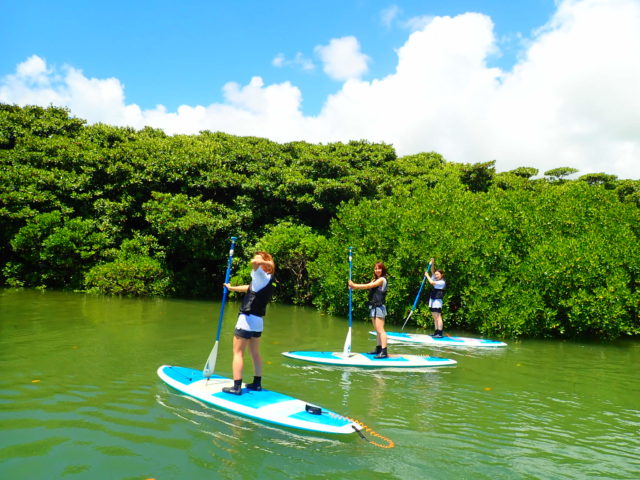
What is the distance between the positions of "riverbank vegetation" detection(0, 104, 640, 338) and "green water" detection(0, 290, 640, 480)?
109 inches

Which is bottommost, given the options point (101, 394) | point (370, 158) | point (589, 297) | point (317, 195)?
point (101, 394)

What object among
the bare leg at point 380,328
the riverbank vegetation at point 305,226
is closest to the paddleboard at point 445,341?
the riverbank vegetation at point 305,226

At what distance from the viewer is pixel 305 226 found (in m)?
21.9

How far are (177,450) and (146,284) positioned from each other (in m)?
16.6

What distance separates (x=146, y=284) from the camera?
20.3 metres

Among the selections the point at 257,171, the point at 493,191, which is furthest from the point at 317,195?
the point at 493,191

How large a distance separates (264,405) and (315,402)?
1.08 m

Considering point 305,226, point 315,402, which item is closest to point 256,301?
point 315,402

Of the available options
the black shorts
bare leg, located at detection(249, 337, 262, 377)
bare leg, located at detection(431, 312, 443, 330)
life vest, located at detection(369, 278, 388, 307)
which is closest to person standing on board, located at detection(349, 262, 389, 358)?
life vest, located at detection(369, 278, 388, 307)

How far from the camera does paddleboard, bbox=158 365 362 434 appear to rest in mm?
5562

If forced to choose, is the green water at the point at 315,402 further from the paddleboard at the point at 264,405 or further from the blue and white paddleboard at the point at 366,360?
the blue and white paddleboard at the point at 366,360

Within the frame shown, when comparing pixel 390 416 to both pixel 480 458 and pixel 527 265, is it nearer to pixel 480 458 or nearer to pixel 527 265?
pixel 480 458

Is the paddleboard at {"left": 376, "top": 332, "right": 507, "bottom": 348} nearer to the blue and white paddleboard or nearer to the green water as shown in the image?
the green water

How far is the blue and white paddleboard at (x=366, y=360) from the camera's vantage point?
30.6 feet
